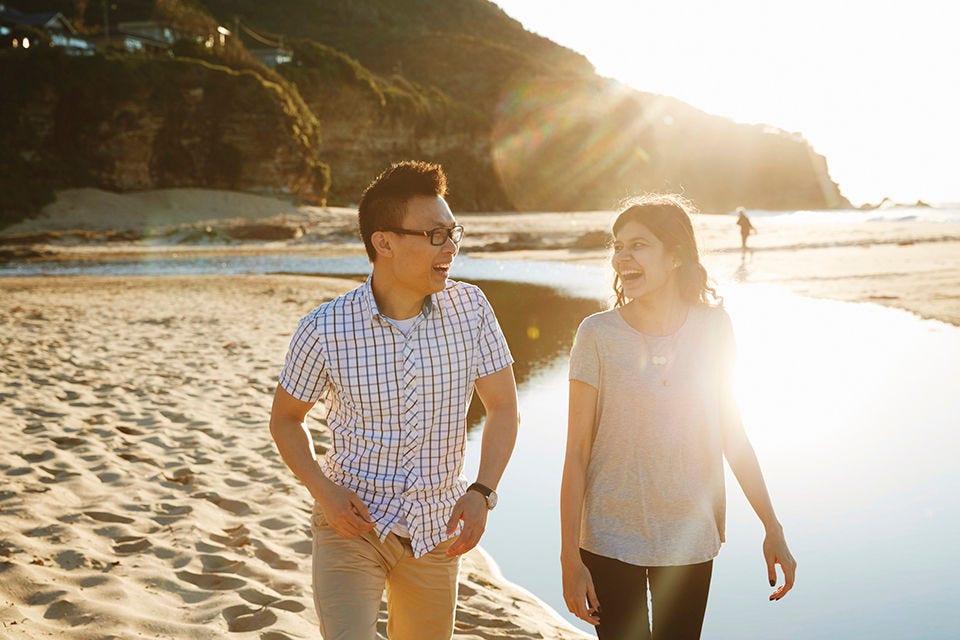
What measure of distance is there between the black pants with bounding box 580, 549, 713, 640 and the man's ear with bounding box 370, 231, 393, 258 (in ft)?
3.87

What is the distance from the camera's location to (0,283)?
73.2ft

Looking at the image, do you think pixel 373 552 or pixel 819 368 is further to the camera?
pixel 819 368

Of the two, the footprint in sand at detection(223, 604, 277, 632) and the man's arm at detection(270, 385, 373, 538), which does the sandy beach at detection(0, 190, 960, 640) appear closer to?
the footprint in sand at detection(223, 604, 277, 632)

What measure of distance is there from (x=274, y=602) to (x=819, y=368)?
8.49 metres

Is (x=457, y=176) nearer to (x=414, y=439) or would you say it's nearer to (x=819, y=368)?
(x=819, y=368)

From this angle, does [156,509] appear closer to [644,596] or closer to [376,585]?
[376,585]

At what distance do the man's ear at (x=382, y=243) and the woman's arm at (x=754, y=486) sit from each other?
4.02ft

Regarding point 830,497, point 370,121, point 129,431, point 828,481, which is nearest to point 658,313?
point 830,497

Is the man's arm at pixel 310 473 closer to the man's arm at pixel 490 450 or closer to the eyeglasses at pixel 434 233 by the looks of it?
the man's arm at pixel 490 450

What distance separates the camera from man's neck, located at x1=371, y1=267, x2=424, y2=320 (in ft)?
9.07

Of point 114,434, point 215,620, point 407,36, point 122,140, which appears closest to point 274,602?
point 215,620

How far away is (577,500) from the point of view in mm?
2654

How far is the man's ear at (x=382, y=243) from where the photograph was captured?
2.77m

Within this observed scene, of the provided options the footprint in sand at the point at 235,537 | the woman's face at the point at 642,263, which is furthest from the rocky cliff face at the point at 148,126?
the woman's face at the point at 642,263
